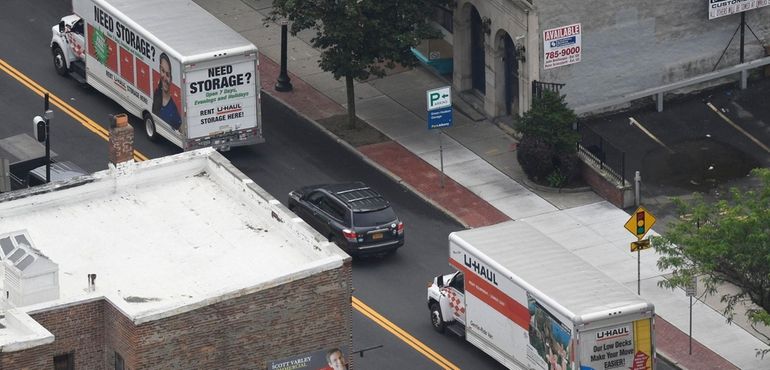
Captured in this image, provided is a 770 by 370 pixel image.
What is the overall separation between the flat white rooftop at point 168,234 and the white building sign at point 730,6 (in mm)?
22885

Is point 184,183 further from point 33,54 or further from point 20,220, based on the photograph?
point 33,54

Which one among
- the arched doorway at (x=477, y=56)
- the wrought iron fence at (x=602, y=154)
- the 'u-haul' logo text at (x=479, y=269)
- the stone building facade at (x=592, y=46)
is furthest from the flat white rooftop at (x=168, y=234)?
the arched doorway at (x=477, y=56)

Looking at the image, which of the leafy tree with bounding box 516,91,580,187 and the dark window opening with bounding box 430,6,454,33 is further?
the dark window opening with bounding box 430,6,454,33

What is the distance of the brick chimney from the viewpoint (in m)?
46.9

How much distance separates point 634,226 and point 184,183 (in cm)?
1197

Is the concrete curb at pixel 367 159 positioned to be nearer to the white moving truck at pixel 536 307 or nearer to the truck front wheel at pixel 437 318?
the truck front wheel at pixel 437 318

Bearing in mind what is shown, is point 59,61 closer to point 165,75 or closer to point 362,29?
point 165,75

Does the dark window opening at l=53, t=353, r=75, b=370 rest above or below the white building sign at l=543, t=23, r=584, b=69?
below

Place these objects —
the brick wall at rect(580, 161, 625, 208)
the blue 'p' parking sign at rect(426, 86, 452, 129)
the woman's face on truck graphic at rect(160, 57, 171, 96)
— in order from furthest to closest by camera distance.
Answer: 1. the woman's face on truck graphic at rect(160, 57, 171, 96)
2. the blue 'p' parking sign at rect(426, 86, 452, 129)
3. the brick wall at rect(580, 161, 625, 208)

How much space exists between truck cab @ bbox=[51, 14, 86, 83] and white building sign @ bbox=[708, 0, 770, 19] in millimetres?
20189

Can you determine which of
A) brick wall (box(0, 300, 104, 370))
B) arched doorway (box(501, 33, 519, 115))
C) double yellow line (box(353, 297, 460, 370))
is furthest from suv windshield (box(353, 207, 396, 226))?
brick wall (box(0, 300, 104, 370))

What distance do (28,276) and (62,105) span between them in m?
Answer: 25.9

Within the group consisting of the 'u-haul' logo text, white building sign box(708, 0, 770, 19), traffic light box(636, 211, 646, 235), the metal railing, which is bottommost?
the 'u-haul' logo text

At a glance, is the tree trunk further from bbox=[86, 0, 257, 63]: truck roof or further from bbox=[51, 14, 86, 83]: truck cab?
bbox=[51, 14, 86, 83]: truck cab
